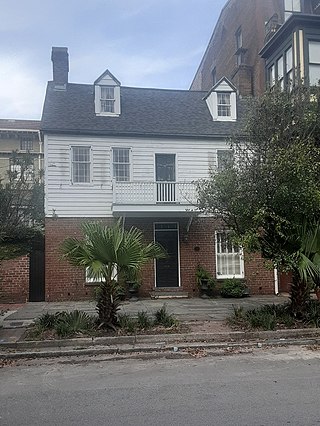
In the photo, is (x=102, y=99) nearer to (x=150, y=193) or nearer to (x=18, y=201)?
(x=150, y=193)

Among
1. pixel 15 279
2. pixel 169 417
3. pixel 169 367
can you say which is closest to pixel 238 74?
pixel 15 279

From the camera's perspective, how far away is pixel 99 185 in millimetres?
17109

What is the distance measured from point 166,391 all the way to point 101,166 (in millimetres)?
12409

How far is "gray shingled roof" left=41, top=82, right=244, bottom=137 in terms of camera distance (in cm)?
1723

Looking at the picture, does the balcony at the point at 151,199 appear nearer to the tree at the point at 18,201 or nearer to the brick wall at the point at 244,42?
the tree at the point at 18,201

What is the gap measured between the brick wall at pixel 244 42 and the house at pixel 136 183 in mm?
5937

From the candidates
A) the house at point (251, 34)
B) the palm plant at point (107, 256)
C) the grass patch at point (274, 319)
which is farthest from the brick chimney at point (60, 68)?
the grass patch at point (274, 319)

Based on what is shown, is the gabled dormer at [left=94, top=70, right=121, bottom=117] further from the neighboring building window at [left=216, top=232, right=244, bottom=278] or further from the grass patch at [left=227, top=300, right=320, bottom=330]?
the grass patch at [left=227, top=300, right=320, bottom=330]

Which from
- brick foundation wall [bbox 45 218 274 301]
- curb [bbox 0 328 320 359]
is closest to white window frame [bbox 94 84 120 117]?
brick foundation wall [bbox 45 218 274 301]

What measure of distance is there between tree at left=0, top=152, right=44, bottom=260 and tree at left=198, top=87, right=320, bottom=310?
17.2 feet

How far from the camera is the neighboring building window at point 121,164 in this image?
17.4 meters

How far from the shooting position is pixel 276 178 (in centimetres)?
926

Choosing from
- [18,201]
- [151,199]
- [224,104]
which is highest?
[224,104]

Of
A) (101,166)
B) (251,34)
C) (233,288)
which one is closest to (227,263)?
(233,288)
